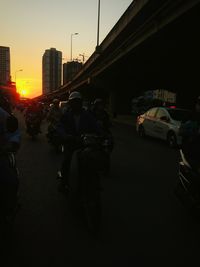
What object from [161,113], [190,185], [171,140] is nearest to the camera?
[190,185]

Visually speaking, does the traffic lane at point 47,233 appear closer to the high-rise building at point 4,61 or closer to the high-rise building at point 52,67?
the high-rise building at point 4,61

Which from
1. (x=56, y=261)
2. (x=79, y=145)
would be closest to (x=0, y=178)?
(x=56, y=261)

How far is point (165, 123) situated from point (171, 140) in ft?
3.30

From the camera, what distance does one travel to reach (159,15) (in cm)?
1966

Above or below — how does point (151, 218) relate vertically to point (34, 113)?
below

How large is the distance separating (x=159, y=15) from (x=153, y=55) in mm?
7763

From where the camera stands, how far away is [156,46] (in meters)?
24.4

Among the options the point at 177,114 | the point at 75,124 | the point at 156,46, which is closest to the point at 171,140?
the point at 177,114

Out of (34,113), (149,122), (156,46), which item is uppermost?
(156,46)

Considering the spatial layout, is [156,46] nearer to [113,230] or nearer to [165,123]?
[165,123]

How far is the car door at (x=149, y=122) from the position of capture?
18.7 metres

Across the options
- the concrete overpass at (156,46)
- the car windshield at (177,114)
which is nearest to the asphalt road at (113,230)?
the car windshield at (177,114)

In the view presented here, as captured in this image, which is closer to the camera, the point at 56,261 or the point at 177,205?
the point at 56,261

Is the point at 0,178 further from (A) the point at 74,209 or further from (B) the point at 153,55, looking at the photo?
(B) the point at 153,55
